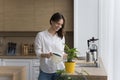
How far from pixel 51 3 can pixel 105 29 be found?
50.0 inches

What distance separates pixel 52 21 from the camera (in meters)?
3.17

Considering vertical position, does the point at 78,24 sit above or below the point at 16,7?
below

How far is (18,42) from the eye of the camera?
18.6 ft

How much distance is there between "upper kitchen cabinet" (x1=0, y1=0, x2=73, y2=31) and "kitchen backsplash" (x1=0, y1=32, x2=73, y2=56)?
0.98 ft

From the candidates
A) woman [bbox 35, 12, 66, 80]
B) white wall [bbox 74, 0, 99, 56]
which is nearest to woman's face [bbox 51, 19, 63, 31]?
woman [bbox 35, 12, 66, 80]

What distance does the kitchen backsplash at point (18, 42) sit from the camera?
5484 millimetres

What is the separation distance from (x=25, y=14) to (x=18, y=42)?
695 millimetres

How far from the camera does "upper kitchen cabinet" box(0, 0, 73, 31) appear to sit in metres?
5.30

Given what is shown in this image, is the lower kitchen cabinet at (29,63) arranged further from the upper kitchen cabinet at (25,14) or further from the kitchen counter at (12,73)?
the kitchen counter at (12,73)

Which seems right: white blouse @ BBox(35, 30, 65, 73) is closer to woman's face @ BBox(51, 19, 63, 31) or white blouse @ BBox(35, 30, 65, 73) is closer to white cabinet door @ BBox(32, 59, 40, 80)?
woman's face @ BBox(51, 19, 63, 31)

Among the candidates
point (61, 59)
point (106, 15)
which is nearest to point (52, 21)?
point (61, 59)

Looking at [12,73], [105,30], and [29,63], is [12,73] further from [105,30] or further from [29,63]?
[29,63]

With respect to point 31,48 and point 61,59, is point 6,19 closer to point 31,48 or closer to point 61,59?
point 31,48

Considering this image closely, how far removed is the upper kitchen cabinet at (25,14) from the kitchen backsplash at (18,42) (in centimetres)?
30
